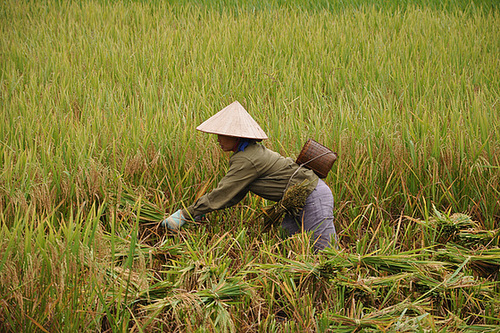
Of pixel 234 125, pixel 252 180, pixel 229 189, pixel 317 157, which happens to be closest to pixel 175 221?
pixel 229 189

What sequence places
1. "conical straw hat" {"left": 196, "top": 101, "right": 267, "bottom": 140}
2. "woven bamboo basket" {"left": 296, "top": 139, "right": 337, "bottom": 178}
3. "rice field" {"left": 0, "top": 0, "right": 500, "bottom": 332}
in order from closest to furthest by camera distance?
1. "rice field" {"left": 0, "top": 0, "right": 500, "bottom": 332}
2. "conical straw hat" {"left": 196, "top": 101, "right": 267, "bottom": 140}
3. "woven bamboo basket" {"left": 296, "top": 139, "right": 337, "bottom": 178}

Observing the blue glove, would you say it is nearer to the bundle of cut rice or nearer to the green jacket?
the green jacket

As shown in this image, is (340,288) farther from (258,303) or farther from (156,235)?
(156,235)

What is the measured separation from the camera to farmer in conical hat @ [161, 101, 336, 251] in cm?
200

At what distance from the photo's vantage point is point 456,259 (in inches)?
75.9

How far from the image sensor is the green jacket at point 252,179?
200 cm

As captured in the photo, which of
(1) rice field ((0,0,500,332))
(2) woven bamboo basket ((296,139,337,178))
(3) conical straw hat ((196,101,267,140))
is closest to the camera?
(1) rice field ((0,0,500,332))

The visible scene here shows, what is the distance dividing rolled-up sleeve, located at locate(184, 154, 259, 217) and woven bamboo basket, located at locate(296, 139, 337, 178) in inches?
10.9

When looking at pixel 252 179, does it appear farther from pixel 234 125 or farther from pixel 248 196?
pixel 248 196

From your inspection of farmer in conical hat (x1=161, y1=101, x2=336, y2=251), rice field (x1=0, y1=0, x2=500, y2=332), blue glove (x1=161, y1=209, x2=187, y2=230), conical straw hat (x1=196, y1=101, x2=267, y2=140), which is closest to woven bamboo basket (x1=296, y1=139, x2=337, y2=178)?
farmer in conical hat (x1=161, y1=101, x2=336, y2=251)

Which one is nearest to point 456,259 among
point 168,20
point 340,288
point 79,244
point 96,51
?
point 340,288

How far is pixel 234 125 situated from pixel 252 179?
0.27 metres

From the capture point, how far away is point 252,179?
6.70 ft

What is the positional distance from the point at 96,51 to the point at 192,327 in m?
3.40
